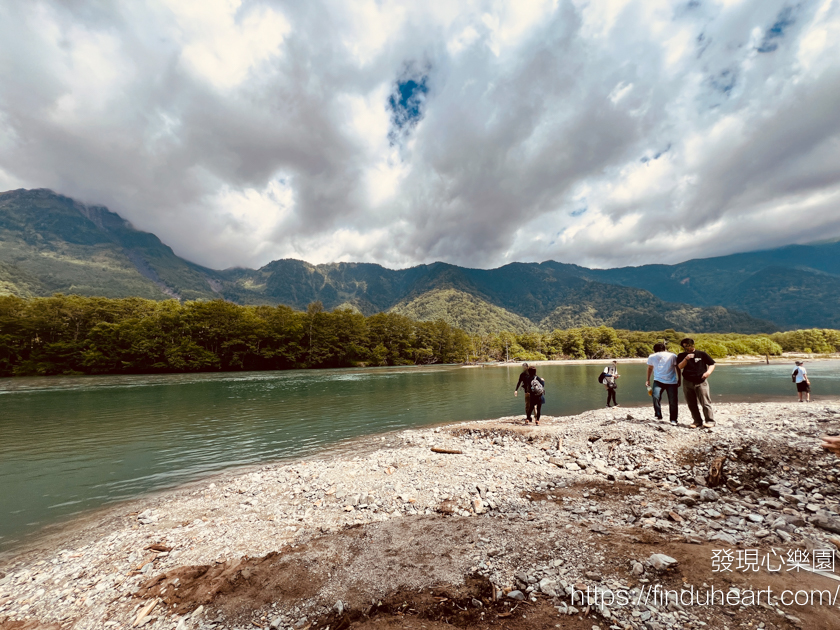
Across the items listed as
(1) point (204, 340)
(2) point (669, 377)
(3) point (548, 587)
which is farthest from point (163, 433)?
(1) point (204, 340)

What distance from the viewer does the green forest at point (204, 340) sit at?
73812 mm

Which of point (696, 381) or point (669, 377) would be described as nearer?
point (696, 381)

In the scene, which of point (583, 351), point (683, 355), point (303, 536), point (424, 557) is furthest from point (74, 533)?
point (583, 351)

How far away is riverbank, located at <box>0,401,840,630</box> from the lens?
4.46 metres

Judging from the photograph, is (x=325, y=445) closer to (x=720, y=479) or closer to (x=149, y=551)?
(x=149, y=551)

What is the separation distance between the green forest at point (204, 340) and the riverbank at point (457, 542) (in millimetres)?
91214

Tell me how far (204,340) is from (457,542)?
104 m

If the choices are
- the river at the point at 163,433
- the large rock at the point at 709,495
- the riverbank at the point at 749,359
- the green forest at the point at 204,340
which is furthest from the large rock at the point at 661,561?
the riverbank at the point at 749,359

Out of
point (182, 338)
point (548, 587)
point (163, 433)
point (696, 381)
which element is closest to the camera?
point (548, 587)

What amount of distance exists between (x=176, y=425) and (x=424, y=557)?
23973 millimetres

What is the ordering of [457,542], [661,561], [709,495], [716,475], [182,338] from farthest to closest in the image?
[182,338] < [716,475] < [709,495] < [457,542] < [661,561]

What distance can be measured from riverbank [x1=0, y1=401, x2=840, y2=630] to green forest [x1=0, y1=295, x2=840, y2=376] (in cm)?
9121

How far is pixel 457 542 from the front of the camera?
638 centimetres

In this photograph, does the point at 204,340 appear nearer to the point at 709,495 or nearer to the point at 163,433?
the point at 163,433
